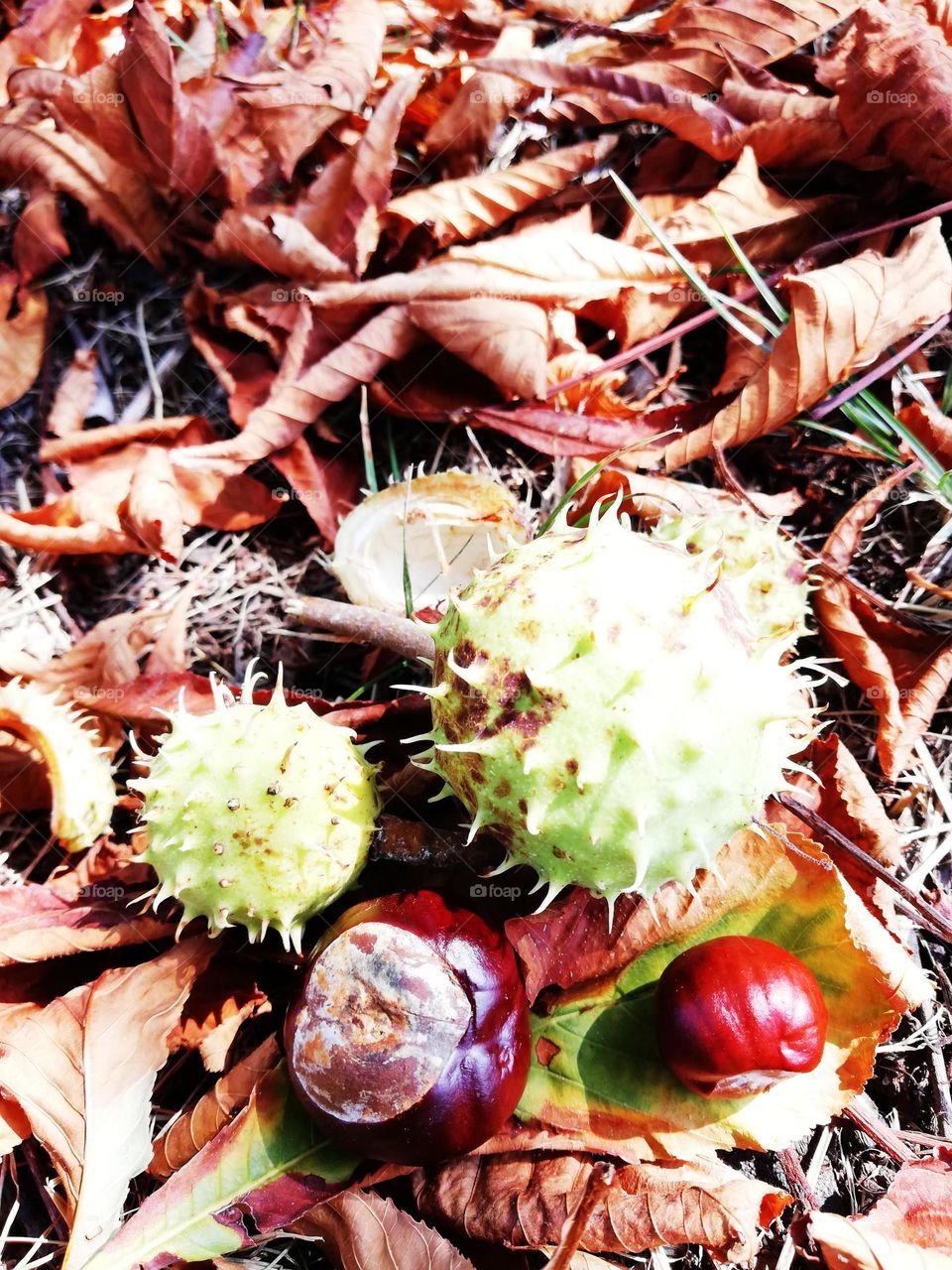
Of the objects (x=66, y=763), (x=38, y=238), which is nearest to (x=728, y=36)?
(x=38, y=238)

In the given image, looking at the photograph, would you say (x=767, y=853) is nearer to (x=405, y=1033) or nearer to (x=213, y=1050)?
(x=405, y=1033)

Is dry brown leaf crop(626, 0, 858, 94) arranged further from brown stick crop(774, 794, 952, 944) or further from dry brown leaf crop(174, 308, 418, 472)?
brown stick crop(774, 794, 952, 944)

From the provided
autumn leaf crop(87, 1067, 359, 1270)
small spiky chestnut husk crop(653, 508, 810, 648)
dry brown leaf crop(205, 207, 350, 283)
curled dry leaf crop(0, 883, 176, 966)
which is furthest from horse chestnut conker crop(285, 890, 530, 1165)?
dry brown leaf crop(205, 207, 350, 283)

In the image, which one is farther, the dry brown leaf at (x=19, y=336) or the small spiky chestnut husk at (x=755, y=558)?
the dry brown leaf at (x=19, y=336)

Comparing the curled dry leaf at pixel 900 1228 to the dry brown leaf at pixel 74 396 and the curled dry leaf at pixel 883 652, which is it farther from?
the dry brown leaf at pixel 74 396

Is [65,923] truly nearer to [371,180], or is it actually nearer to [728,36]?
[371,180]

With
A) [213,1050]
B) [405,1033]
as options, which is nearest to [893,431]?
[405,1033]

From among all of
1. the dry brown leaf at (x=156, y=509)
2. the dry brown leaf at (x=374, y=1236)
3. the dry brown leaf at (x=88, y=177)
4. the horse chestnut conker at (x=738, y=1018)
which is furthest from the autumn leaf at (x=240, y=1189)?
the dry brown leaf at (x=88, y=177)
